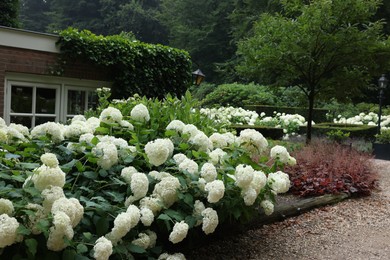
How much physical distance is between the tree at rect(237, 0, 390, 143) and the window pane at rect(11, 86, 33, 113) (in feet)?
14.6

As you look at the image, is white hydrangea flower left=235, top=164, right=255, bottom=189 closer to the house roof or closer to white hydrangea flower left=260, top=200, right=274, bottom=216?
white hydrangea flower left=260, top=200, right=274, bottom=216

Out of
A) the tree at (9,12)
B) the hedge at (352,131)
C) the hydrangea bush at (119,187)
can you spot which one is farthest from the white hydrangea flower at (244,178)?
the tree at (9,12)

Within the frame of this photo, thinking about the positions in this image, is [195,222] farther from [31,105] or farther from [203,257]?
A: [31,105]

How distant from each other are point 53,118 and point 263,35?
4.60m

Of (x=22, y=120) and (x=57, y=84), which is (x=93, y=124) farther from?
(x=57, y=84)

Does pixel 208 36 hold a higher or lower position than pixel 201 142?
higher

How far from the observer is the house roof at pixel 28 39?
687cm

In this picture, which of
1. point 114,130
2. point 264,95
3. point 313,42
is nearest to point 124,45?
point 313,42

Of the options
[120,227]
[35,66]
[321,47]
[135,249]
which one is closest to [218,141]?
[135,249]

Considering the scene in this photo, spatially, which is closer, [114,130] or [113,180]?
[113,180]

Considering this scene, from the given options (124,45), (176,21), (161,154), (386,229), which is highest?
(176,21)

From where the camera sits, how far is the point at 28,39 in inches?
283

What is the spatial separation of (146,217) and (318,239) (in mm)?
2069

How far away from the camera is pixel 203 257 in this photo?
3.20 meters
